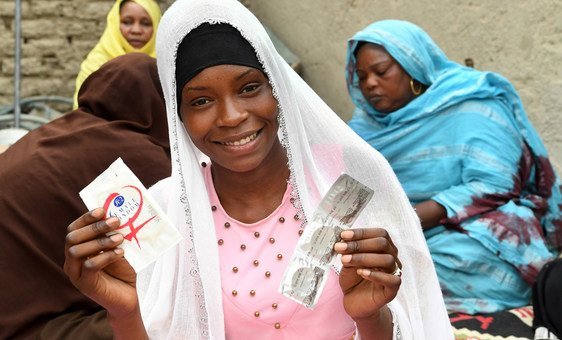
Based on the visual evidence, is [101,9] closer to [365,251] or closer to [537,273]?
[537,273]

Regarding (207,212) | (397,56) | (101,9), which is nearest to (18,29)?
(101,9)

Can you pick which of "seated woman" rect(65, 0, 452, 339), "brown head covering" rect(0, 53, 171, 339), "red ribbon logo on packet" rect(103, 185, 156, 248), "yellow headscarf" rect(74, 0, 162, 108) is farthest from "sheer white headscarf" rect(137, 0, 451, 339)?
"yellow headscarf" rect(74, 0, 162, 108)

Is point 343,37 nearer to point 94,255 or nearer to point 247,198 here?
point 247,198

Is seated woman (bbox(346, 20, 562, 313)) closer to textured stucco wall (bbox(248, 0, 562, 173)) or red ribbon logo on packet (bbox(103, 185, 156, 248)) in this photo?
textured stucco wall (bbox(248, 0, 562, 173))

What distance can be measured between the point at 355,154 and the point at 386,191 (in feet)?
0.41

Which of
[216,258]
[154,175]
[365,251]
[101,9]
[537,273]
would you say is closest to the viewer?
[365,251]

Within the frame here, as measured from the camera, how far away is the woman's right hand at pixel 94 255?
1907mm

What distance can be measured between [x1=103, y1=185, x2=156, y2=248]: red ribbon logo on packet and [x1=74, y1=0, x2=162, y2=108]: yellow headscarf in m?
4.98

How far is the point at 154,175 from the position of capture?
3266mm

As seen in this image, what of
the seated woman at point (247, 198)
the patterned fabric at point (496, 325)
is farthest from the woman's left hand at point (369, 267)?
the patterned fabric at point (496, 325)

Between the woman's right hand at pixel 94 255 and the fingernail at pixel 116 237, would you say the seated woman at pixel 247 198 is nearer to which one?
Answer: the woman's right hand at pixel 94 255

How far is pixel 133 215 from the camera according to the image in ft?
6.41

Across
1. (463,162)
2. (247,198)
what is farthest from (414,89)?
(247,198)

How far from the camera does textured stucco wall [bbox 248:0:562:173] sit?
4598 mm
